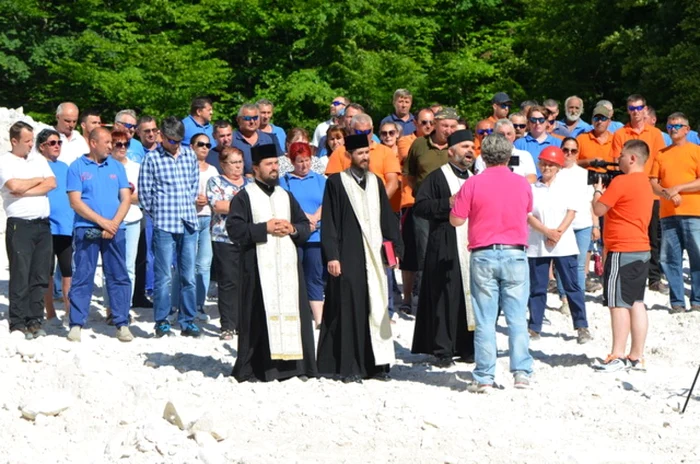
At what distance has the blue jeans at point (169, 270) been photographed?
1120 cm

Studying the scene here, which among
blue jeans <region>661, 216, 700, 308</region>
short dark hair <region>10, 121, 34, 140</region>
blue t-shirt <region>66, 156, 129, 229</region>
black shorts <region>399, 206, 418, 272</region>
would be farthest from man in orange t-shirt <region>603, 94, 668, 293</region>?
short dark hair <region>10, 121, 34, 140</region>

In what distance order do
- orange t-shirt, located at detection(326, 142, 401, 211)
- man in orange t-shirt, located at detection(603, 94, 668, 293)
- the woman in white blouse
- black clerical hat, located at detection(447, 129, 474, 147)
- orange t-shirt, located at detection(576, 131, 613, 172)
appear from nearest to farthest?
black clerical hat, located at detection(447, 129, 474, 147) → the woman in white blouse → orange t-shirt, located at detection(326, 142, 401, 211) → man in orange t-shirt, located at detection(603, 94, 668, 293) → orange t-shirt, located at detection(576, 131, 613, 172)

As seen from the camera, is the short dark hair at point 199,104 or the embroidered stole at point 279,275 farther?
the short dark hair at point 199,104

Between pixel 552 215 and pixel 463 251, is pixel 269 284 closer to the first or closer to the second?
pixel 463 251

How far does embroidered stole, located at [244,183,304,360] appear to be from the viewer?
9.44m

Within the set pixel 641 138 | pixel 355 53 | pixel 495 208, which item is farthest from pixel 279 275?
pixel 355 53

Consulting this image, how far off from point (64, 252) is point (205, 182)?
5.24 ft

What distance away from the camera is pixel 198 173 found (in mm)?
11430

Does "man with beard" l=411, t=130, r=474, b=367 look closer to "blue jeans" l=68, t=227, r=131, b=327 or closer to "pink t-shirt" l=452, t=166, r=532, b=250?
"pink t-shirt" l=452, t=166, r=532, b=250

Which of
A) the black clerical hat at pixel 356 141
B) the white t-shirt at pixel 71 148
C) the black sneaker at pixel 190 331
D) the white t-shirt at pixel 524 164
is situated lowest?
the black sneaker at pixel 190 331

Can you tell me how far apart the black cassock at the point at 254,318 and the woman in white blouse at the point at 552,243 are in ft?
9.37

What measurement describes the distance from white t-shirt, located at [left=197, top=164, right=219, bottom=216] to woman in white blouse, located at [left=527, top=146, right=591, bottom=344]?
3263 millimetres

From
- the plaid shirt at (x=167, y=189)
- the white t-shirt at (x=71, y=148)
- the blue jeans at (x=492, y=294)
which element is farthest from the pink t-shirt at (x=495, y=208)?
the white t-shirt at (x=71, y=148)

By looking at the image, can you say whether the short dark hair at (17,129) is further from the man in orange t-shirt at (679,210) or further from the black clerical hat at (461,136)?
the man in orange t-shirt at (679,210)
